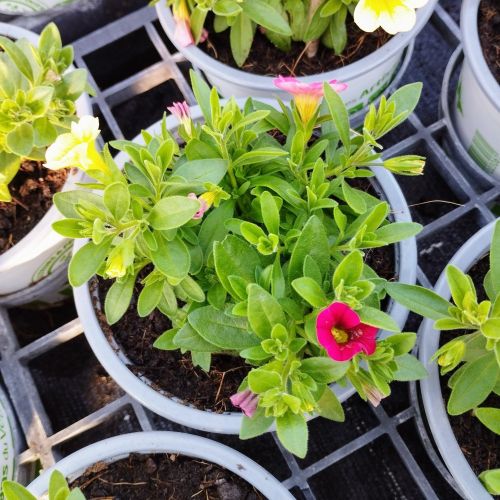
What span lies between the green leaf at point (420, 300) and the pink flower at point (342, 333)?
0.12 m

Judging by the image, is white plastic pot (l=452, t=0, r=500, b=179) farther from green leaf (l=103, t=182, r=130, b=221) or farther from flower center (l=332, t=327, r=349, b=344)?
green leaf (l=103, t=182, r=130, b=221)

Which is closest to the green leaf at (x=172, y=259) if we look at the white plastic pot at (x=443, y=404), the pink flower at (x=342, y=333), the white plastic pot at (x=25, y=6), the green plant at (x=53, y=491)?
the pink flower at (x=342, y=333)

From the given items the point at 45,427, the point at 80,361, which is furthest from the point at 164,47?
the point at 45,427

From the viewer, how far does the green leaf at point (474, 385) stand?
95 centimetres

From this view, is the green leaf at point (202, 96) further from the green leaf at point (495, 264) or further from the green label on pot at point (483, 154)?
the green label on pot at point (483, 154)

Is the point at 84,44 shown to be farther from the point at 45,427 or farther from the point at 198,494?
the point at 198,494

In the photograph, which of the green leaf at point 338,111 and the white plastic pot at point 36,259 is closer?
the green leaf at point 338,111

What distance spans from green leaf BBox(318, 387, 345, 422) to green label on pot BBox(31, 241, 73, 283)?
2.11ft

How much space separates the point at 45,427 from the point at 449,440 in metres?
0.79

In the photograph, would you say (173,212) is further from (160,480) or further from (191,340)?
(160,480)

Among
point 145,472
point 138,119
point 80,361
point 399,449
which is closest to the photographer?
point 145,472

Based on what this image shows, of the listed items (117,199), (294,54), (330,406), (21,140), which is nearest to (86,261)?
(117,199)

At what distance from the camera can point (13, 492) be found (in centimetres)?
88

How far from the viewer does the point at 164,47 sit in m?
→ 1.50
